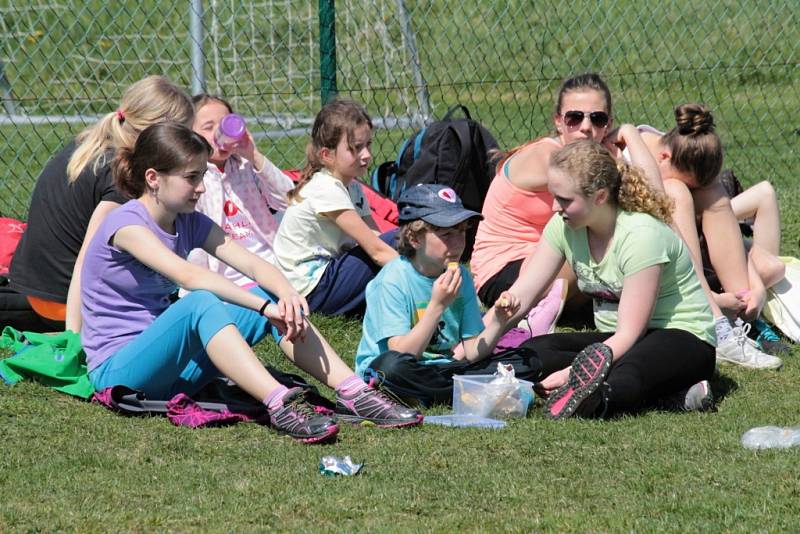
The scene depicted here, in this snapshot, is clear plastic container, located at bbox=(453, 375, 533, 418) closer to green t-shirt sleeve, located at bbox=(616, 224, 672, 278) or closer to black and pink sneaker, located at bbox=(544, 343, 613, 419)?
black and pink sneaker, located at bbox=(544, 343, 613, 419)

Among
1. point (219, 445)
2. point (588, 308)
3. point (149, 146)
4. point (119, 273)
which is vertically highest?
point (149, 146)

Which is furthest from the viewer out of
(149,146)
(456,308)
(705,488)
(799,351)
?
(799,351)

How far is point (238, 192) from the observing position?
5965 millimetres

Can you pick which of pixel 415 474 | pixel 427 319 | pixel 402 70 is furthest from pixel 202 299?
pixel 402 70

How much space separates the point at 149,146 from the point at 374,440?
4.52 feet

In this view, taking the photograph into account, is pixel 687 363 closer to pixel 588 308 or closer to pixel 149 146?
pixel 588 308

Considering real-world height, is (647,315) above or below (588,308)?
above

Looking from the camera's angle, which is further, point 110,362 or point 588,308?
point 588,308

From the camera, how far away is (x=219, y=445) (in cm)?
400

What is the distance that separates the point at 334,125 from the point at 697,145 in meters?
1.74

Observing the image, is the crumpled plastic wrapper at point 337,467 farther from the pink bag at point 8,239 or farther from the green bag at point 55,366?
the pink bag at point 8,239

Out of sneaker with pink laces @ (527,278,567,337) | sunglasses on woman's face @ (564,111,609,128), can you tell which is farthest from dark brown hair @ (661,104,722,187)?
sneaker with pink laces @ (527,278,567,337)

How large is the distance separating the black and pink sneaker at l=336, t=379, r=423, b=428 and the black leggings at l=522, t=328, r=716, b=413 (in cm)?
75

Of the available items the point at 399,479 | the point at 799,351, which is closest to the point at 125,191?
the point at 399,479
